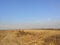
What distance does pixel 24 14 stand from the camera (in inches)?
136

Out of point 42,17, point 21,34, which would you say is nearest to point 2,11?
point 21,34

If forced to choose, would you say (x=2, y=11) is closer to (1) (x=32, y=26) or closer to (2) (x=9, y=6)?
(2) (x=9, y=6)

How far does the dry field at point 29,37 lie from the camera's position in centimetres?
332

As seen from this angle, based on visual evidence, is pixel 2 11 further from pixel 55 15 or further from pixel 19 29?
pixel 55 15

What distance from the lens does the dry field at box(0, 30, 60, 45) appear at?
3.32m

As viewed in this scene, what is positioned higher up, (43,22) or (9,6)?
(9,6)

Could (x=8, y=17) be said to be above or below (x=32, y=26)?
above

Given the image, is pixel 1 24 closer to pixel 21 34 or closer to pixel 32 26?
pixel 21 34

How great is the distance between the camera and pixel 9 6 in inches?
137

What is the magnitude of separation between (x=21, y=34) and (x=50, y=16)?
2.77ft

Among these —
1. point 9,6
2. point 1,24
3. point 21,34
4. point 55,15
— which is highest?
point 9,6

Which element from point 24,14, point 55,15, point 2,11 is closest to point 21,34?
point 24,14

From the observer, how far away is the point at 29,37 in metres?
3.37

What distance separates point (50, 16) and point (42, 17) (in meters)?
0.20
